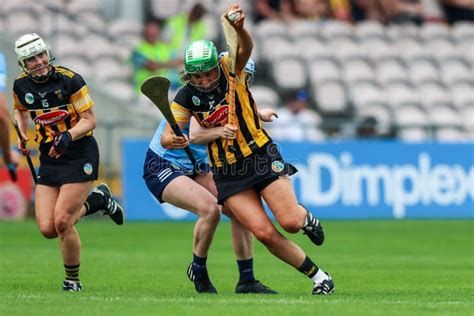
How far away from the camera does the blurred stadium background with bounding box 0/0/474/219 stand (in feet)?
74.7

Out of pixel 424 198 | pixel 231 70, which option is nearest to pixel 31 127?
pixel 424 198

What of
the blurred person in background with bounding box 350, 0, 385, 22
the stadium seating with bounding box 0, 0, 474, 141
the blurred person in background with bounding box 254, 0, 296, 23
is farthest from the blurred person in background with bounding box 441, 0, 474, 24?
the blurred person in background with bounding box 254, 0, 296, 23

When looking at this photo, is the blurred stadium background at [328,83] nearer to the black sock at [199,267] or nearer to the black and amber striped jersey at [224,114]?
the black sock at [199,267]

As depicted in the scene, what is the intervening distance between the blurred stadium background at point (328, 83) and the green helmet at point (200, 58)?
1148 cm

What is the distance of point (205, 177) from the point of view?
479 inches

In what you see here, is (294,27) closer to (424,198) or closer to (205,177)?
(424,198)

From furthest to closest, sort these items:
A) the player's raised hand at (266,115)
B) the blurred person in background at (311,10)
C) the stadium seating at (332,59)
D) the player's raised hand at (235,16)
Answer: the blurred person in background at (311,10)
the stadium seating at (332,59)
the player's raised hand at (266,115)
the player's raised hand at (235,16)

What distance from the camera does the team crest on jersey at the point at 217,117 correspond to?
35.3 feet

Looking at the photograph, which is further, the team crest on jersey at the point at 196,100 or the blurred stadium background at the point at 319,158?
the blurred stadium background at the point at 319,158

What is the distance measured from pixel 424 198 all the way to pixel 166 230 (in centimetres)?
537

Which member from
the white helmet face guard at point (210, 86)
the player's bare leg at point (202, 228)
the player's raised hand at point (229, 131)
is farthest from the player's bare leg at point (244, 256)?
the white helmet face guard at point (210, 86)

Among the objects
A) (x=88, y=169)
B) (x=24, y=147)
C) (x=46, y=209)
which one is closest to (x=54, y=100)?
(x=24, y=147)

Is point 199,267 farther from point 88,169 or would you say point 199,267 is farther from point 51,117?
point 51,117

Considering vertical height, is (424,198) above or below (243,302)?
below
